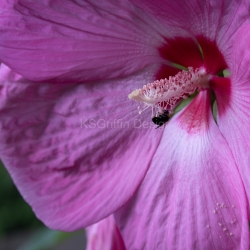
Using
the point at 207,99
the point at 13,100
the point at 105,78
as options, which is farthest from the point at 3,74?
the point at 207,99

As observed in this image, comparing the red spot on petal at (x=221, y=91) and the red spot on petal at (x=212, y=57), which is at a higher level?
the red spot on petal at (x=212, y=57)

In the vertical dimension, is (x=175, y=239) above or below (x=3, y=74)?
below

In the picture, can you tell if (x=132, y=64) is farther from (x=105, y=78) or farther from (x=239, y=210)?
(x=239, y=210)

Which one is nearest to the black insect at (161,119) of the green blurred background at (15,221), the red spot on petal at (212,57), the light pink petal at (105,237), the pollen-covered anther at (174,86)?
the pollen-covered anther at (174,86)

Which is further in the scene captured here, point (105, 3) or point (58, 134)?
point (58, 134)

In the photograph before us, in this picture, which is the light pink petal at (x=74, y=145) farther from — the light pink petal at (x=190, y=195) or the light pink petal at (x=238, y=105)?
the light pink petal at (x=238, y=105)

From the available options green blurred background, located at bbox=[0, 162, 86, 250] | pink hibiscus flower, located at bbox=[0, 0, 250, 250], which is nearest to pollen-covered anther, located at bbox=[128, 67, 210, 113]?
pink hibiscus flower, located at bbox=[0, 0, 250, 250]
